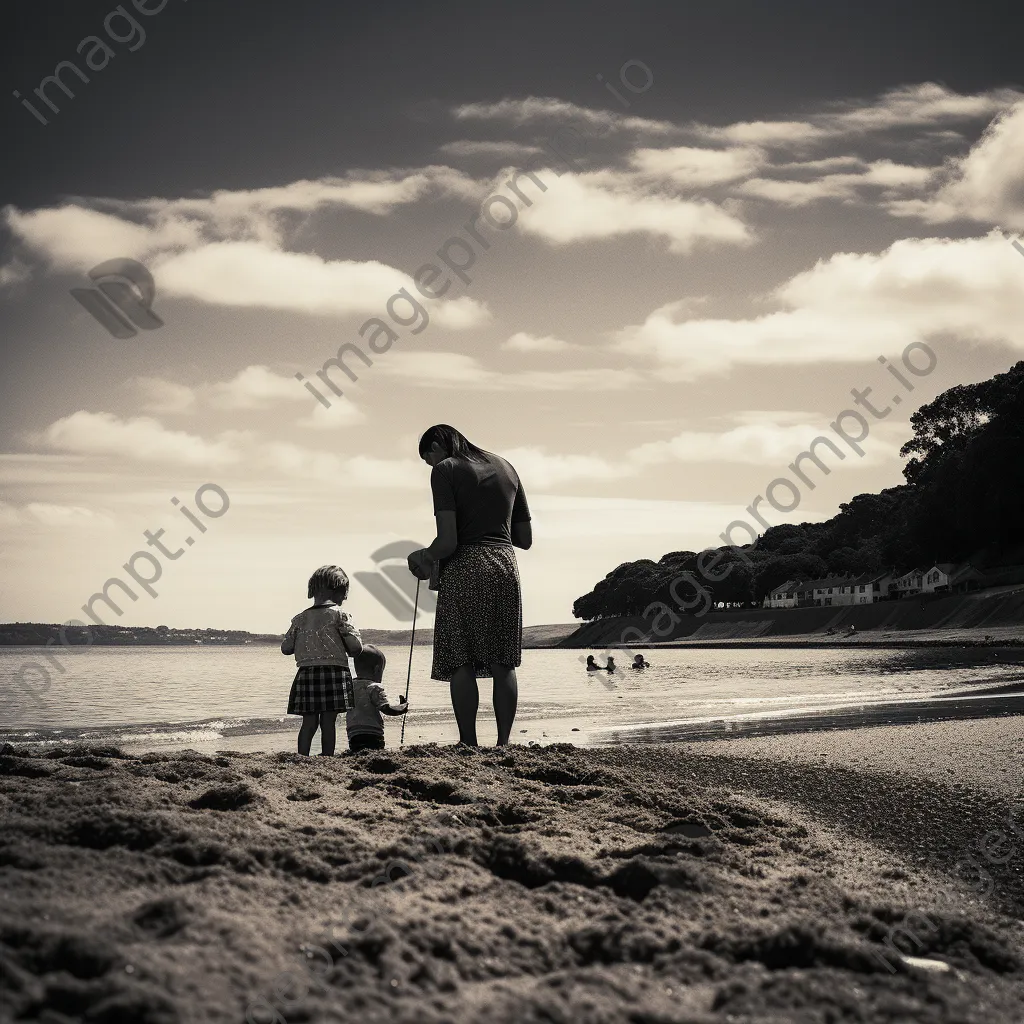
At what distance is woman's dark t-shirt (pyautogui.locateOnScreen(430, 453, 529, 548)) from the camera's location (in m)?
5.52

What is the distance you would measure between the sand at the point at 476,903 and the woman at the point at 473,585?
1.03 metres

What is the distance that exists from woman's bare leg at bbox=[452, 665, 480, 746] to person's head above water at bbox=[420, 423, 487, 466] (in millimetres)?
1304

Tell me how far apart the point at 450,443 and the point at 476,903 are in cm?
362

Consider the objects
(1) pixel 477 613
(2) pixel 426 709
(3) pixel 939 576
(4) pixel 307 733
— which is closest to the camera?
(1) pixel 477 613

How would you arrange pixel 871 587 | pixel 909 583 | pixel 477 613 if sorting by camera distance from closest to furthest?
pixel 477 613, pixel 909 583, pixel 871 587

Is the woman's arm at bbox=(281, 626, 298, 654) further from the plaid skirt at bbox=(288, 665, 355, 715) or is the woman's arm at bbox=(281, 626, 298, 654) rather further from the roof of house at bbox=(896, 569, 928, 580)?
the roof of house at bbox=(896, 569, 928, 580)

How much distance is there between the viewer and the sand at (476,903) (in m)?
1.87

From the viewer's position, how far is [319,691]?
6.50 m

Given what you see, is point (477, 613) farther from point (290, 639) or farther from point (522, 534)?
point (290, 639)

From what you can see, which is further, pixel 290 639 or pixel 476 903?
pixel 290 639

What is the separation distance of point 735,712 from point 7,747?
9350 millimetres

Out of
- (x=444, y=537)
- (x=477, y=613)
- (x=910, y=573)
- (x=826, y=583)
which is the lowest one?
(x=477, y=613)

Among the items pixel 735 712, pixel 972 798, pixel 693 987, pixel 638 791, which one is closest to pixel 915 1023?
pixel 693 987

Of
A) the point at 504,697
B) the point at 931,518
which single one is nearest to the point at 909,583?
the point at 931,518
